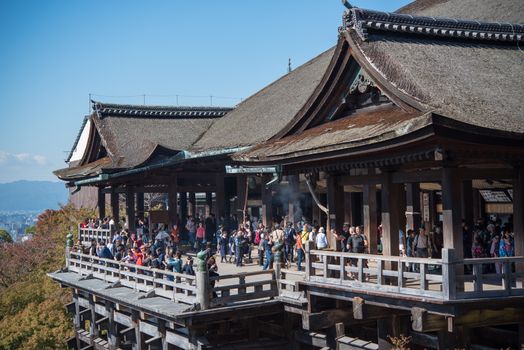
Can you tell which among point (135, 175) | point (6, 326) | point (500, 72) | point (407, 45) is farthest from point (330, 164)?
point (6, 326)

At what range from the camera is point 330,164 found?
697 inches

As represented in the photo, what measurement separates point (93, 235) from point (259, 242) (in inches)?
374

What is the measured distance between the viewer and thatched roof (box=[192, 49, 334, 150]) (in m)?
26.1

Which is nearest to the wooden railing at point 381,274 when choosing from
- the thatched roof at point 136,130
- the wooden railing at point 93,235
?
the wooden railing at point 93,235

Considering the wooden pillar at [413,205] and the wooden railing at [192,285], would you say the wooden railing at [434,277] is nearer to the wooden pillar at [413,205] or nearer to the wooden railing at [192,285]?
the wooden railing at [192,285]

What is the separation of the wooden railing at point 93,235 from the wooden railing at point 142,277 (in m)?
Answer: 1.23

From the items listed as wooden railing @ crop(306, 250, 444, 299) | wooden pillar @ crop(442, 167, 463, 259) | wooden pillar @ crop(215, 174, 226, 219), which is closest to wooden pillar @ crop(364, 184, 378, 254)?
wooden railing @ crop(306, 250, 444, 299)

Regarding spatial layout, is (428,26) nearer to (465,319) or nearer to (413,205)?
(413,205)

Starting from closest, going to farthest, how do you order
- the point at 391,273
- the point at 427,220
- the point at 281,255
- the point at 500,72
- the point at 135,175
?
1. the point at 391,273
2. the point at 500,72
3. the point at 281,255
4. the point at 427,220
5. the point at 135,175

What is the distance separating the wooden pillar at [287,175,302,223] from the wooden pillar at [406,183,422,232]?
4.64m

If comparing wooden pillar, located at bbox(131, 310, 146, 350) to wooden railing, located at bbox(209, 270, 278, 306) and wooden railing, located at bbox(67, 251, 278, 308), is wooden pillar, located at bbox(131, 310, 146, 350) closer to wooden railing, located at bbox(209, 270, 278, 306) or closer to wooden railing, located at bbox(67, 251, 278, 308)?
wooden railing, located at bbox(67, 251, 278, 308)

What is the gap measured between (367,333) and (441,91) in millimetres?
7231

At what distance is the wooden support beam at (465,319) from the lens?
14.2 m

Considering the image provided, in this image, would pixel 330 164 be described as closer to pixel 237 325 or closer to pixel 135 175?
pixel 237 325
